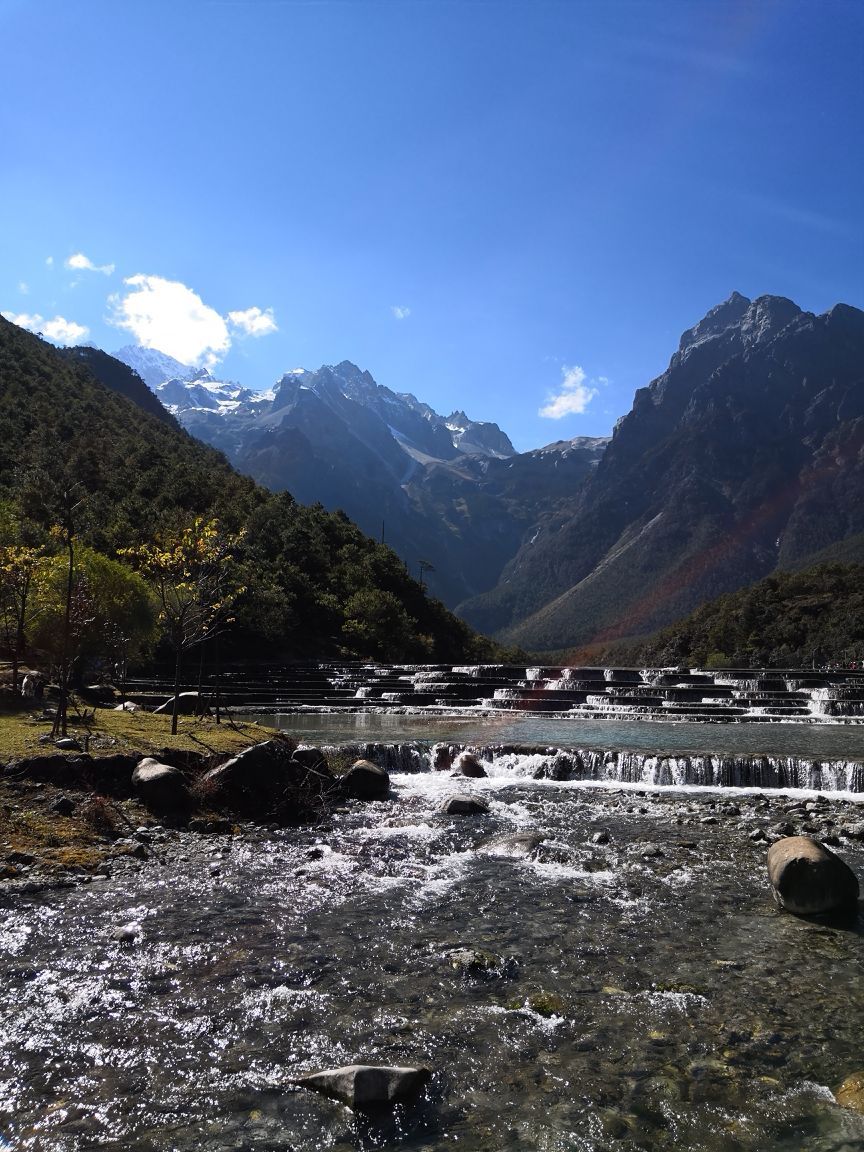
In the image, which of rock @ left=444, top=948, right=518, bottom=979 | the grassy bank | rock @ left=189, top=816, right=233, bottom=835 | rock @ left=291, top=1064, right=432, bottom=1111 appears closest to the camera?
rock @ left=291, top=1064, right=432, bottom=1111

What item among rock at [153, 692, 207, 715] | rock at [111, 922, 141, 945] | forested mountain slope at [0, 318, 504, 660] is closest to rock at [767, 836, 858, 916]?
rock at [111, 922, 141, 945]

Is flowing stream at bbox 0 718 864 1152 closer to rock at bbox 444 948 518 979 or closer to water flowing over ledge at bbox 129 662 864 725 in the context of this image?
rock at bbox 444 948 518 979

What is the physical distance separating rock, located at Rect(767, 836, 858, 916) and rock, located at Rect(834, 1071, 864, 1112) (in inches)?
181

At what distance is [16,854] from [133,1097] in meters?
7.06

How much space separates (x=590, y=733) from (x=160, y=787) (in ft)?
72.3

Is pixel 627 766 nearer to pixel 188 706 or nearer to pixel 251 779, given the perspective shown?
pixel 251 779

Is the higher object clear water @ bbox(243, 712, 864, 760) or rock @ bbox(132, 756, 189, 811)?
rock @ bbox(132, 756, 189, 811)

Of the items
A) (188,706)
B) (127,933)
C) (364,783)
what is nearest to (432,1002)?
(127,933)

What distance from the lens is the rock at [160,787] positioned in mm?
15383

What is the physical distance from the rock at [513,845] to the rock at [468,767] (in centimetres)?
924

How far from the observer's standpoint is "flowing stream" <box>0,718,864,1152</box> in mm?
5887

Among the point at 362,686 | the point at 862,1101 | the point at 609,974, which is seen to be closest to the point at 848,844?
the point at 609,974

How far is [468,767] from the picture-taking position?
80.7 feet

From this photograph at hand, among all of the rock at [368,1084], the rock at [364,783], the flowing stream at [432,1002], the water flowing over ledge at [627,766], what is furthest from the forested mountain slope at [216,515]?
the rock at [368,1084]
